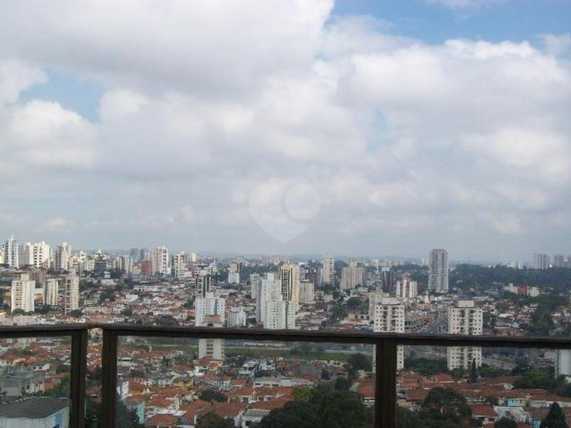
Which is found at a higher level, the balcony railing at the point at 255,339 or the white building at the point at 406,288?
the white building at the point at 406,288

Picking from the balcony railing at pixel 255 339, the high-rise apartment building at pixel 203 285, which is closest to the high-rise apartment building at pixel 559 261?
the balcony railing at pixel 255 339

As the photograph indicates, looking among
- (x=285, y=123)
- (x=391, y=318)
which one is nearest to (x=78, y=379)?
(x=391, y=318)

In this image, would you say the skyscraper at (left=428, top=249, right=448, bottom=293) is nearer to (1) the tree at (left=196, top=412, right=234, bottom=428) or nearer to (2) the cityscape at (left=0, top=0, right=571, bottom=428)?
(2) the cityscape at (left=0, top=0, right=571, bottom=428)

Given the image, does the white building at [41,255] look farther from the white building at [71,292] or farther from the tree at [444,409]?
the tree at [444,409]

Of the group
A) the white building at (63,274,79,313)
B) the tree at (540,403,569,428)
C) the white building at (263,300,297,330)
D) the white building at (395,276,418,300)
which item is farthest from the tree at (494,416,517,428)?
the white building at (63,274,79,313)

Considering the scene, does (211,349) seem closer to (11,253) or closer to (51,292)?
(51,292)

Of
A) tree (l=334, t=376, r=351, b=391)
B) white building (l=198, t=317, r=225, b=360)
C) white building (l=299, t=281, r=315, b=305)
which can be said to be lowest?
tree (l=334, t=376, r=351, b=391)
